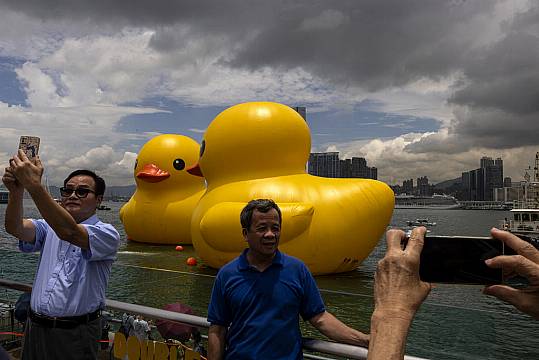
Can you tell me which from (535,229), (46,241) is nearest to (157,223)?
(46,241)

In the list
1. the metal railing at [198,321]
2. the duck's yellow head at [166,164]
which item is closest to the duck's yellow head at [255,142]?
the duck's yellow head at [166,164]

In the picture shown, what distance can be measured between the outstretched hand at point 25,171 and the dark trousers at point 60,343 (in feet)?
2.87

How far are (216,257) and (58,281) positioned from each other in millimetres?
7224

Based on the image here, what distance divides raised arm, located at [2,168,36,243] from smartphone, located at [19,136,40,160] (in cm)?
13

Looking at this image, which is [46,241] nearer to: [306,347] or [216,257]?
[306,347]

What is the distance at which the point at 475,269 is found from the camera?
121 centimetres

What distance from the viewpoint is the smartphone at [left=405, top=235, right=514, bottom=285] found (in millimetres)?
1193

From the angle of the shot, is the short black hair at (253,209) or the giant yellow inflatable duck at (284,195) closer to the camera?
the short black hair at (253,209)

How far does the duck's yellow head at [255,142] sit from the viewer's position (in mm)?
10016

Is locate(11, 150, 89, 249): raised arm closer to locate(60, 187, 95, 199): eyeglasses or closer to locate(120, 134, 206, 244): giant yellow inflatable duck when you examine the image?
locate(60, 187, 95, 199): eyeglasses

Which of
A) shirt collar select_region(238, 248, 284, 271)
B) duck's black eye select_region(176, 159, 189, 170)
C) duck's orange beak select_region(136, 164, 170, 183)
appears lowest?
shirt collar select_region(238, 248, 284, 271)

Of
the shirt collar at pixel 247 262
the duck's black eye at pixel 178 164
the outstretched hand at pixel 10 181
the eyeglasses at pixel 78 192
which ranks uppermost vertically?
the duck's black eye at pixel 178 164

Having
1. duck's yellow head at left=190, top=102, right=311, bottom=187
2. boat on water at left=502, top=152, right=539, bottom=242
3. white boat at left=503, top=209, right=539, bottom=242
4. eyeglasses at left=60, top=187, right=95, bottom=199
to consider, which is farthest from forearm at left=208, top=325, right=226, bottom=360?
white boat at left=503, top=209, right=539, bottom=242

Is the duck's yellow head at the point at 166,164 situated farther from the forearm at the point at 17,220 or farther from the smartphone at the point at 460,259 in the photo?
the smartphone at the point at 460,259
